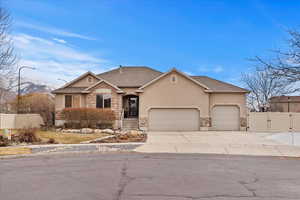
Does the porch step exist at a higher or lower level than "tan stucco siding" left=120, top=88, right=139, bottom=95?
lower

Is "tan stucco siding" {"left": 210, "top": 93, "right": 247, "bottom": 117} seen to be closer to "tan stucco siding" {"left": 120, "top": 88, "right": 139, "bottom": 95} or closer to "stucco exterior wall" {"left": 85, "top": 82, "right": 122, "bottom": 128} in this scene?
"tan stucco siding" {"left": 120, "top": 88, "right": 139, "bottom": 95}

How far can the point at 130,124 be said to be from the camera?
26.9m

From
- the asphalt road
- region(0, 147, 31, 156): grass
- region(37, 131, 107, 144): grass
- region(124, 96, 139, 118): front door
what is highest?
region(124, 96, 139, 118): front door

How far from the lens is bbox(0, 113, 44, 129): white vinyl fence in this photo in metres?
25.2

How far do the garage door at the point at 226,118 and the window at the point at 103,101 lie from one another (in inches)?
400

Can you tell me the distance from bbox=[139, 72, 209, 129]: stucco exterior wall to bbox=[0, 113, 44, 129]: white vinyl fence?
10.6 metres

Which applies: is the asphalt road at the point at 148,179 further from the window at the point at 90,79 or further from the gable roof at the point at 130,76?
the window at the point at 90,79

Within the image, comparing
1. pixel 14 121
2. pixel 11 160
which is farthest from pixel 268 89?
pixel 11 160

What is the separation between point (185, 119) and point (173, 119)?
113 centimetres

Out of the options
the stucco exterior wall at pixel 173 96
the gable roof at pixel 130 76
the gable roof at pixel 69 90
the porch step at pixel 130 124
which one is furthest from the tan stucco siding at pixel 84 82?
the stucco exterior wall at pixel 173 96

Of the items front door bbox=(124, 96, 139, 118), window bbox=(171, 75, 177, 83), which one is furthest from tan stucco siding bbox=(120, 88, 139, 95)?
window bbox=(171, 75, 177, 83)

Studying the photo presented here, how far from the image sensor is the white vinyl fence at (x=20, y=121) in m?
25.2

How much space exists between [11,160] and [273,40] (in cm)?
1451

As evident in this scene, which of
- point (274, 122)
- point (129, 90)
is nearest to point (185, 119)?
point (129, 90)
